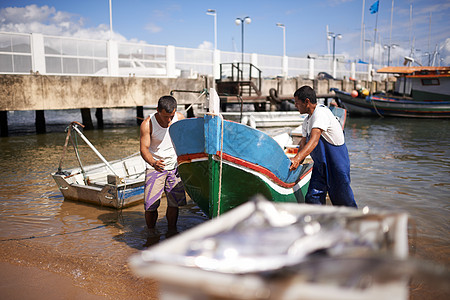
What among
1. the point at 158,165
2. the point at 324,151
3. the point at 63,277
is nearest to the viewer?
the point at 63,277

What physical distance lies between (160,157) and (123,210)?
6.75 feet

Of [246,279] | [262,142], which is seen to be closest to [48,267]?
[262,142]

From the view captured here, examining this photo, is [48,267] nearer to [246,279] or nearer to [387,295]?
[246,279]

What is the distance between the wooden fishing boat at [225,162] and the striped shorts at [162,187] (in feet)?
0.52

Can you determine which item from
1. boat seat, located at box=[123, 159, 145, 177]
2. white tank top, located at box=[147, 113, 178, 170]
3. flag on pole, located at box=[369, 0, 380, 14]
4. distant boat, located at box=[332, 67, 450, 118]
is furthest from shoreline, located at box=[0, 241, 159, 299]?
flag on pole, located at box=[369, 0, 380, 14]

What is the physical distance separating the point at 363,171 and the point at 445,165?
257cm

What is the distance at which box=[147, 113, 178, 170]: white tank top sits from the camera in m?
4.64

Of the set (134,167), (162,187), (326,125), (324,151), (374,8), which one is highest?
(374,8)

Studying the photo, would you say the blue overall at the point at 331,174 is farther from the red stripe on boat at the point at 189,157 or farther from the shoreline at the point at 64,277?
the shoreline at the point at 64,277

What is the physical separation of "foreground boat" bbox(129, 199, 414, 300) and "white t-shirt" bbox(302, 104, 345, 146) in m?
2.08

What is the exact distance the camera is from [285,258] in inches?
63.7

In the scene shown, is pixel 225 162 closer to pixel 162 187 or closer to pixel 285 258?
pixel 162 187

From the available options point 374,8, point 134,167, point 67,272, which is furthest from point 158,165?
point 374,8

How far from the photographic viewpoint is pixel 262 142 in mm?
4398
